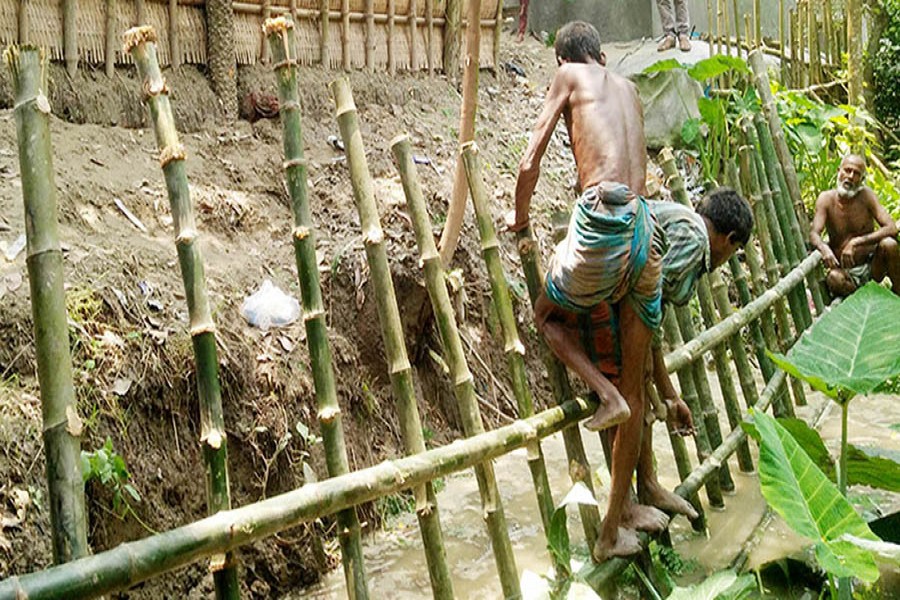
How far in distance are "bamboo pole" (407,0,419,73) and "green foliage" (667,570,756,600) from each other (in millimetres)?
5252

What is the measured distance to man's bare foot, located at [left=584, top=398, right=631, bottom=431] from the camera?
9.84 ft

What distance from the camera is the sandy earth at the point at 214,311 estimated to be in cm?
334

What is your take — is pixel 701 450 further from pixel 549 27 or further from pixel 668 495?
pixel 549 27

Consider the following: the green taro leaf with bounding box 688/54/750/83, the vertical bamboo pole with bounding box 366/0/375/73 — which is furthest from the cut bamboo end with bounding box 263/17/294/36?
the green taro leaf with bounding box 688/54/750/83

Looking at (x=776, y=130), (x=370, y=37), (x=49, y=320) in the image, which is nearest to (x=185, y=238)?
(x=49, y=320)

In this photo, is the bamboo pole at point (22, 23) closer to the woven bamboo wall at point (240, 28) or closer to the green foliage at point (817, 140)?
the woven bamboo wall at point (240, 28)

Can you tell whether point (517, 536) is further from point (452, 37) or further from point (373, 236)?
point (452, 37)

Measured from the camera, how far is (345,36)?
21.1ft

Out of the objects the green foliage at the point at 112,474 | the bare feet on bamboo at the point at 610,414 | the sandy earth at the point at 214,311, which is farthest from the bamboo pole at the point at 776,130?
the green foliage at the point at 112,474

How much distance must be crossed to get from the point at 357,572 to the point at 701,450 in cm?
221

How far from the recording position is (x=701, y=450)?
412cm

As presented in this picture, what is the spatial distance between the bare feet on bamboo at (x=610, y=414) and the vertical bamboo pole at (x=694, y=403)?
1.02 m

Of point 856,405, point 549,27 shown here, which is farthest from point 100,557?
point 549,27

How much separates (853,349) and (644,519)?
97 cm
